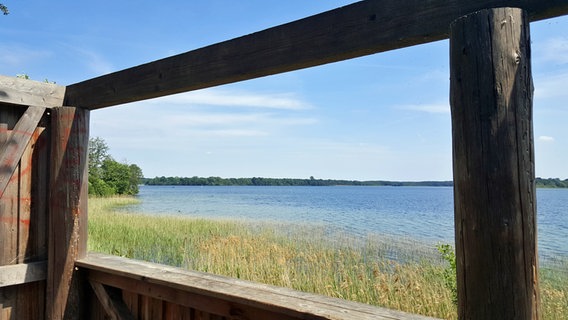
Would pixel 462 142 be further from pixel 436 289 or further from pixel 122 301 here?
pixel 436 289

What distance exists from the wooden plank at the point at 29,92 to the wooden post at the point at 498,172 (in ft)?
8.03

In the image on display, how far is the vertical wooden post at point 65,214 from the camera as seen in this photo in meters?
2.54

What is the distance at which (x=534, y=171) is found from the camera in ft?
3.73

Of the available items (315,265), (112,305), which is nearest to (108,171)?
(315,265)

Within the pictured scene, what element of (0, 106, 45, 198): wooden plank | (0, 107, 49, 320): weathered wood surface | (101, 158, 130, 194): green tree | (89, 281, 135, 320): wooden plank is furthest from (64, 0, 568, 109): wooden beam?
(101, 158, 130, 194): green tree

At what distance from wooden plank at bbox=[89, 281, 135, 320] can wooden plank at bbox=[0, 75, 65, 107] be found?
1179mm

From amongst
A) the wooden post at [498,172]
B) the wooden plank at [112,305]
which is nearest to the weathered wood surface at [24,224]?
the wooden plank at [112,305]

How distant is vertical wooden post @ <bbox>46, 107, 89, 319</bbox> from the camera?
2535mm

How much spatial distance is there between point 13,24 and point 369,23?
931cm

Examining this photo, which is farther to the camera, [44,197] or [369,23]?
[44,197]

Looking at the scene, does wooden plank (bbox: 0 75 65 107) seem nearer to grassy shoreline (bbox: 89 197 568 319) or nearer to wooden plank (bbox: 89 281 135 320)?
wooden plank (bbox: 89 281 135 320)

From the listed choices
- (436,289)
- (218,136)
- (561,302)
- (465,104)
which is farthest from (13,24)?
(218,136)

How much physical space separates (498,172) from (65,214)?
241 cm

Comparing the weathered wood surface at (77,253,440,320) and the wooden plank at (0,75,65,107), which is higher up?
the wooden plank at (0,75,65,107)
